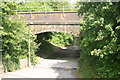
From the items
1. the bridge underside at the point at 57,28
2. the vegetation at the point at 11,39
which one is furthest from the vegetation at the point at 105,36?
the vegetation at the point at 11,39

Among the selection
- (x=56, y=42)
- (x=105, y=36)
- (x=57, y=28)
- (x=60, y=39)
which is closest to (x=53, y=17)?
(x=57, y=28)

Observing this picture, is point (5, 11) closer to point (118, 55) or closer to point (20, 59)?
point (20, 59)

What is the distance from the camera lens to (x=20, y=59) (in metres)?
13.9

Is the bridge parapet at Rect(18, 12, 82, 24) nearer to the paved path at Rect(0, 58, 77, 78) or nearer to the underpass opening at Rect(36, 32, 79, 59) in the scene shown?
the paved path at Rect(0, 58, 77, 78)

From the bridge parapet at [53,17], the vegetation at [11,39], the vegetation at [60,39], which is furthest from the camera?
the vegetation at [60,39]

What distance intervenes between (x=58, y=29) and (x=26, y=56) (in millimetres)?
3608

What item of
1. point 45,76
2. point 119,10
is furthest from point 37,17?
point 119,10

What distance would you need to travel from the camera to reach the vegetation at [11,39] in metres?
12.0

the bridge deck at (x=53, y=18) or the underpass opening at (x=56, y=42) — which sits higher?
the bridge deck at (x=53, y=18)

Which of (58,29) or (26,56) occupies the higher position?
(58,29)

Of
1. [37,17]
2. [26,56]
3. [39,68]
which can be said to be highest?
[37,17]

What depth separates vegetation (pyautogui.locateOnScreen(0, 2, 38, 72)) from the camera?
12.0m

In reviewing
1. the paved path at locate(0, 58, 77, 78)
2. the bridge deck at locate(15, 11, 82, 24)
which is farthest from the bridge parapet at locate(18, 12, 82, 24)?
the paved path at locate(0, 58, 77, 78)

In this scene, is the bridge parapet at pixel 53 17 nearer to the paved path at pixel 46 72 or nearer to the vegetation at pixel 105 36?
the paved path at pixel 46 72
